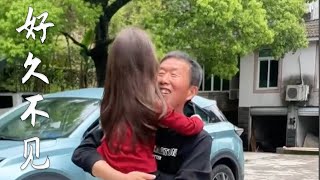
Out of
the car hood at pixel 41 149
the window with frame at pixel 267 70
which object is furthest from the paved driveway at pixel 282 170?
the window with frame at pixel 267 70

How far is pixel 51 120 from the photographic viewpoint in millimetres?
4660

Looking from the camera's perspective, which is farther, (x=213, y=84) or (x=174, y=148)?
(x=213, y=84)

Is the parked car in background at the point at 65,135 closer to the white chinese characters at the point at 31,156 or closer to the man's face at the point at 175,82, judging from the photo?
the white chinese characters at the point at 31,156

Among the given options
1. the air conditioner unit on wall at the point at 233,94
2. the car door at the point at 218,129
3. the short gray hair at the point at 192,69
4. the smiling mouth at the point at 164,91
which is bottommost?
the air conditioner unit on wall at the point at 233,94

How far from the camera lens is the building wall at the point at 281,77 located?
18.8 meters

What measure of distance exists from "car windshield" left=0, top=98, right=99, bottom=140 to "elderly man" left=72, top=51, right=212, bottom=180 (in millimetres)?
2667

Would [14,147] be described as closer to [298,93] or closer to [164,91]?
[164,91]

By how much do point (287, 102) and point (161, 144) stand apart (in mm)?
18232

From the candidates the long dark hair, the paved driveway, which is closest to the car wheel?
the paved driveway

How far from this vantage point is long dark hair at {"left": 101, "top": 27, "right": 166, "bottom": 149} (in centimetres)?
162

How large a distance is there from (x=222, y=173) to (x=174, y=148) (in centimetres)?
394

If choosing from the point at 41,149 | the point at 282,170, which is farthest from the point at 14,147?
the point at 282,170

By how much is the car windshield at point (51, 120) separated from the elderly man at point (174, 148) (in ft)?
8.75

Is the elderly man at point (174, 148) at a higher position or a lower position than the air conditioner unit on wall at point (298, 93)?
higher
